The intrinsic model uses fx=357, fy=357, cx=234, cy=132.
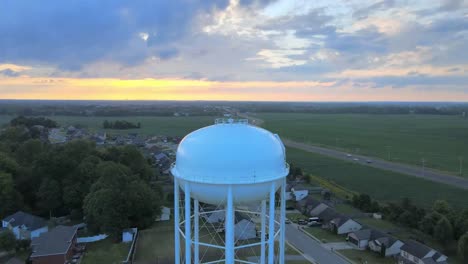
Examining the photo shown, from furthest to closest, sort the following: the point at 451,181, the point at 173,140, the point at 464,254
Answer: the point at 173,140 < the point at 451,181 < the point at 464,254

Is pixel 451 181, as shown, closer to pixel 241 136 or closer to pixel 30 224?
pixel 241 136

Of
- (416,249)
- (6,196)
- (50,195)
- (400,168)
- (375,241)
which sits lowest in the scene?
(400,168)

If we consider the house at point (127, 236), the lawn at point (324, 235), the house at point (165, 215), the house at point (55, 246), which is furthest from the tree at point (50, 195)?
the lawn at point (324, 235)

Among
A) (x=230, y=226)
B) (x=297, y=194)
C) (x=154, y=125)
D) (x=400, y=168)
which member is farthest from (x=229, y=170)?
(x=154, y=125)

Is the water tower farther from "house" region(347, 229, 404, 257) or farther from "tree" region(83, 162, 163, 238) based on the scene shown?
"tree" region(83, 162, 163, 238)

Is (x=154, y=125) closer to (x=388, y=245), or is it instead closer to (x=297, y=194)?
(x=297, y=194)

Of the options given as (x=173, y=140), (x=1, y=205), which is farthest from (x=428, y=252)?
(x=173, y=140)

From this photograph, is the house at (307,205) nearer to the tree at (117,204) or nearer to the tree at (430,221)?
the tree at (430,221)
